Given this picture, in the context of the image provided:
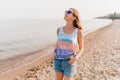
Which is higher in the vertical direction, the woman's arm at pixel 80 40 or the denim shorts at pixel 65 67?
the woman's arm at pixel 80 40

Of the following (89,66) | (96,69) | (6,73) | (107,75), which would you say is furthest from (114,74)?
(6,73)

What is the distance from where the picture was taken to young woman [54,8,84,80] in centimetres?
438

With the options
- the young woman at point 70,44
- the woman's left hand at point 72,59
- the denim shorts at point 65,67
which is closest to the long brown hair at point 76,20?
the young woman at point 70,44

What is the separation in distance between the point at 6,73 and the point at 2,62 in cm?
328

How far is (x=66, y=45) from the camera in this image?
4383 mm

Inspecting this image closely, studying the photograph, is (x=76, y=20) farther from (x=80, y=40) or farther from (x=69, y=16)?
(x=80, y=40)

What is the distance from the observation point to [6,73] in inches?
421

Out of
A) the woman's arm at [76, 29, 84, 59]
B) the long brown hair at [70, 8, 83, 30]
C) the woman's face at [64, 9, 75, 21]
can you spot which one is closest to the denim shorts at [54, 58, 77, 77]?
the woman's arm at [76, 29, 84, 59]

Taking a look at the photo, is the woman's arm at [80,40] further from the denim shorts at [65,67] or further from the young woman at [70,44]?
the denim shorts at [65,67]

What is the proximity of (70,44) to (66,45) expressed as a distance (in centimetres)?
7

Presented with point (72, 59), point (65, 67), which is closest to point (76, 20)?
point (72, 59)

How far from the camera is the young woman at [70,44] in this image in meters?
4.38

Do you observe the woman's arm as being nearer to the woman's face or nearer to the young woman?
the young woman

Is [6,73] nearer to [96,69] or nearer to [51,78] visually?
[51,78]
